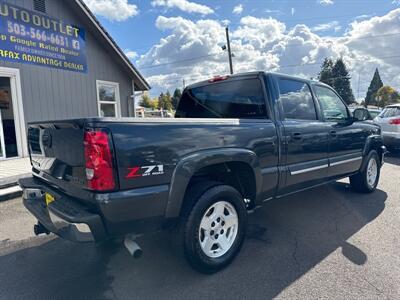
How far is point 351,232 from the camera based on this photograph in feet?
12.0

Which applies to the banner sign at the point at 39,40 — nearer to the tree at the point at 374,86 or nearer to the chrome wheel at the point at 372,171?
the chrome wheel at the point at 372,171

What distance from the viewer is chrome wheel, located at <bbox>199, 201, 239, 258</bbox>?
279 cm

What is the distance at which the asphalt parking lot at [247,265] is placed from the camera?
251 centimetres

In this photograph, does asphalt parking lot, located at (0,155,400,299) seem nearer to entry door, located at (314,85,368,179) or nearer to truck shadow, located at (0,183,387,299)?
truck shadow, located at (0,183,387,299)

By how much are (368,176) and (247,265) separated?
11.6 feet

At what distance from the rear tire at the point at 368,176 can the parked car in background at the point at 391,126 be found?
12.8 ft

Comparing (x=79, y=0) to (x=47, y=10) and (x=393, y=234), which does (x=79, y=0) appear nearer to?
(x=47, y=10)

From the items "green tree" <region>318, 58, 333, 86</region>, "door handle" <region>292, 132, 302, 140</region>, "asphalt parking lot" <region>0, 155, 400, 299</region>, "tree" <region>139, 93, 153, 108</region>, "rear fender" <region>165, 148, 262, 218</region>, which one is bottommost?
"asphalt parking lot" <region>0, 155, 400, 299</region>

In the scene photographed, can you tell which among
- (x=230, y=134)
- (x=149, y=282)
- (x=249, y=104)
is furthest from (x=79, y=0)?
(x=149, y=282)

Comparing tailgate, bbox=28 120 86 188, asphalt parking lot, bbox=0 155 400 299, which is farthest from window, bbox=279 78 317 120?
tailgate, bbox=28 120 86 188

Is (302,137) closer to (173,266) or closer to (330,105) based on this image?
(330,105)

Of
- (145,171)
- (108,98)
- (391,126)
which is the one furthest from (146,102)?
(145,171)

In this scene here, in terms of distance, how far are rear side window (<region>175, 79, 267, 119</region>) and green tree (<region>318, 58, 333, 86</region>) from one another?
59.3 metres

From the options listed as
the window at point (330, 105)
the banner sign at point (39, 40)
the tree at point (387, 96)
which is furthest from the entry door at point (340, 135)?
the tree at point (387, 96)
